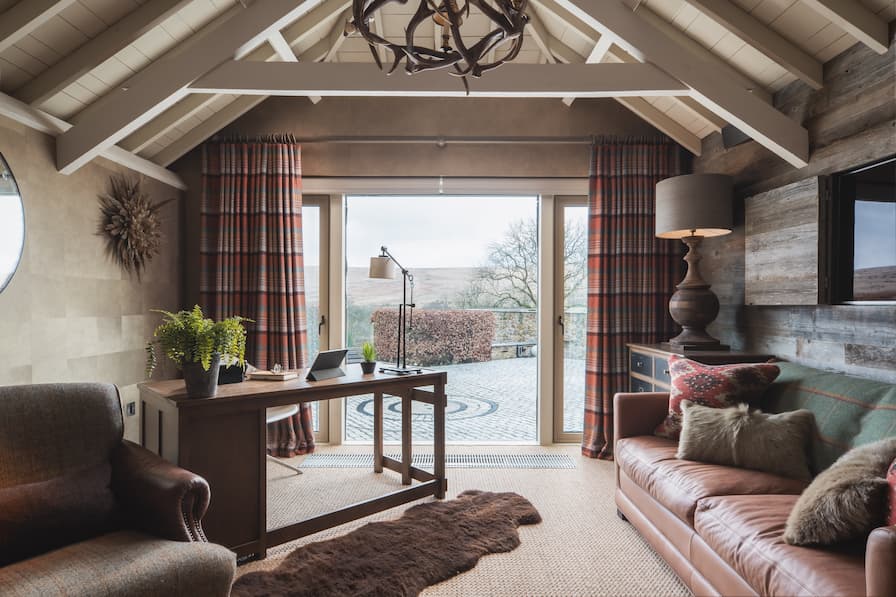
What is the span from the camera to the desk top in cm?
220

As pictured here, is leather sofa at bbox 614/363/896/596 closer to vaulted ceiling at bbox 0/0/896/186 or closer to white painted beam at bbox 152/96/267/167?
vaulted ceiling at bbox 0/0/896/186

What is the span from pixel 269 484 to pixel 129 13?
Result: 8.78 ft

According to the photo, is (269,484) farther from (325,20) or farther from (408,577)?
(325,20)

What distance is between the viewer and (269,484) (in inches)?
125

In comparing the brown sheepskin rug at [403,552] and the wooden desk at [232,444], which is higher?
the wooden desk at [232,444]

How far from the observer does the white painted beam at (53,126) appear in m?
2.40

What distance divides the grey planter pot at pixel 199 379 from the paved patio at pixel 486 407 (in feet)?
6.49

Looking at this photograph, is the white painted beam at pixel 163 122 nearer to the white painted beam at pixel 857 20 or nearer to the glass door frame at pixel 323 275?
the glass door frame at pixel 323 275

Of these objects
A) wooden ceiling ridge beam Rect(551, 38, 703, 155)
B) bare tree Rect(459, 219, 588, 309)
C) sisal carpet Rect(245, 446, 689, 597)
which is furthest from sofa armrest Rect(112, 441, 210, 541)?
wooden ceiling ridge beam Rect(551, 38, 703, 155)

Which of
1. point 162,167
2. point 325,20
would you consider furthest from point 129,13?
point 162,167

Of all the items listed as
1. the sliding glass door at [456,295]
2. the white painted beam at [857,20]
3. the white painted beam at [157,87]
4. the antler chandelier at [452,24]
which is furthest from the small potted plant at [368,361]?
the white painted beam at [857,20]

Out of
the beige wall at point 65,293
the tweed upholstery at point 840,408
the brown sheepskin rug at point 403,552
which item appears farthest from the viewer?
the beige wall at point 65,293

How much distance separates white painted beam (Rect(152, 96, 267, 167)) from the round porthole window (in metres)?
1.30

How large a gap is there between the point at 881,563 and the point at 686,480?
856 mm
